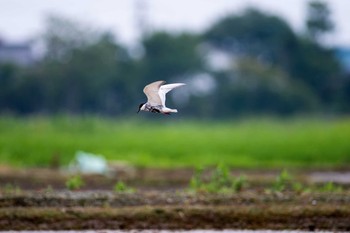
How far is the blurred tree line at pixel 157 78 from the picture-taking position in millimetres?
44156

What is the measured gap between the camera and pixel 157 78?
4469cm

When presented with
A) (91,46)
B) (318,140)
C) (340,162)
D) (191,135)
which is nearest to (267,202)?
(340,162)

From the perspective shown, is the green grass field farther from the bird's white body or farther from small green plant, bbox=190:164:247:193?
the bird's white body

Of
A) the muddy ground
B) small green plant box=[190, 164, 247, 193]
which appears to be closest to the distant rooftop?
small green plant box=[190, 164, 247, 193]

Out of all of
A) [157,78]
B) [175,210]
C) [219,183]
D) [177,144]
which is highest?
[157,78]

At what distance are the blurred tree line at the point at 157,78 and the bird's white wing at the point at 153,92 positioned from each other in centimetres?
3234

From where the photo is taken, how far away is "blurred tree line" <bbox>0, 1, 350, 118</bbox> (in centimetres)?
4416

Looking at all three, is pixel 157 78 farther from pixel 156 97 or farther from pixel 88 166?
pixel 156 97

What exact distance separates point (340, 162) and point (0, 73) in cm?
2569

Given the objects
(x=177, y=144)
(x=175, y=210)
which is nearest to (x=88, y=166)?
(x=177, y=144)

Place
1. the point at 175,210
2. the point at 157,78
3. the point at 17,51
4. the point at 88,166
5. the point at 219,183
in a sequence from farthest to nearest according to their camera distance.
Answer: the point at 17,51, the point at 157,78, the point at 88,166, the point at 219,183, the point at 175,210

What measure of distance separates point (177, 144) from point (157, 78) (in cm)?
1795

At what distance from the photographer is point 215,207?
12.0 m

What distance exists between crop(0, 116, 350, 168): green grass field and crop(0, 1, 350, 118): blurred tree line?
1033 centimetres
